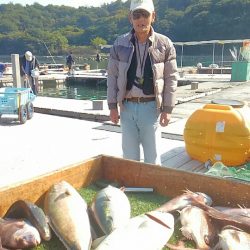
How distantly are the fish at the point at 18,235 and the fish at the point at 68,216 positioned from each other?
16 centimetres

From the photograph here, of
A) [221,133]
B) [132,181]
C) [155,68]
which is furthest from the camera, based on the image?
[221,133]

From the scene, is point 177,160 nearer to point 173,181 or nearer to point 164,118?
point 164,118

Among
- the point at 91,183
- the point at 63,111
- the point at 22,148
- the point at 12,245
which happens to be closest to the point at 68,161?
the point at 22,148

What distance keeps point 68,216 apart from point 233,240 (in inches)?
44.3

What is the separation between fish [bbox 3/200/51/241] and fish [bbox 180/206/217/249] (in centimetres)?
97

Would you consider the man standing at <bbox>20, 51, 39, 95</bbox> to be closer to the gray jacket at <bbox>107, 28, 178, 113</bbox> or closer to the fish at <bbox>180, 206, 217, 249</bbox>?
the gray jacket at <bbox>107, 28, 178, 113</bbox>

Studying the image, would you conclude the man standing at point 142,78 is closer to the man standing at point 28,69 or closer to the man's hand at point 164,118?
the man's hand at point 164,118

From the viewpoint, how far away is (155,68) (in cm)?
380

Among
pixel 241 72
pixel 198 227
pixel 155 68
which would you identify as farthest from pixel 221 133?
pixel 241 72

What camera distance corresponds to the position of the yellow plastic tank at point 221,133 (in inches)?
208

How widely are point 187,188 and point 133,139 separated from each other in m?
1.14

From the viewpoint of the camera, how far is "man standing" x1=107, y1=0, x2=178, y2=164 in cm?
382

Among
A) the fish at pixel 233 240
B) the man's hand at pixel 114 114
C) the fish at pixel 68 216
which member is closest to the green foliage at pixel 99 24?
the man's hand at pixel 114 114

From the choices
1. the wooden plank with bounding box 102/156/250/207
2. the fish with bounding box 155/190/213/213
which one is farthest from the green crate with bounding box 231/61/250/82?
the fish with bounding box 155/190/213/213
